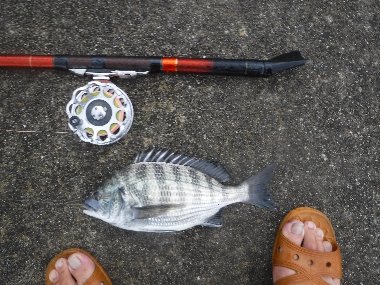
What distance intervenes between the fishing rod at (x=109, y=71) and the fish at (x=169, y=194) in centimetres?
27

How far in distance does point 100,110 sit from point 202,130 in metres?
0.62

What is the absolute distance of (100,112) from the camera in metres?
2.65

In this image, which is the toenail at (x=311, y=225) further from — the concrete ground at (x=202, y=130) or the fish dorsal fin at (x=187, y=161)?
the fish dorsal fin at (x=187, y=161)

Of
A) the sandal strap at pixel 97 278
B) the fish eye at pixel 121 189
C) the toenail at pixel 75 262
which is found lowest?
the sandal strap at pixel 97 278

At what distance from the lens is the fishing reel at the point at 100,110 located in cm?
266

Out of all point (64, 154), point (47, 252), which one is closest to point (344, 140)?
point (64, 154)

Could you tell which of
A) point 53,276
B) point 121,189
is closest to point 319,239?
point 121,189

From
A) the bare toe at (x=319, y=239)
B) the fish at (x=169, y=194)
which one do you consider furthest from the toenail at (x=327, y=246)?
the fish at (x=169, y=194)

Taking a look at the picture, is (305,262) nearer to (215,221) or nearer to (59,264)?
(215,221)

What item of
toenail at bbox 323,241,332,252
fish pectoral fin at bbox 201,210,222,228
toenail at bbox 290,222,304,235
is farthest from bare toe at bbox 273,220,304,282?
fish pectoral fin at bbox 201,210,222,228

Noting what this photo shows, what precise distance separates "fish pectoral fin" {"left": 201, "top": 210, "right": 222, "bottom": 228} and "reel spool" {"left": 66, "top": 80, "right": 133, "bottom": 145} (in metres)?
0.70

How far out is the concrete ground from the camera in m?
2.75

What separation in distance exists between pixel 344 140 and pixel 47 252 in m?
1.91

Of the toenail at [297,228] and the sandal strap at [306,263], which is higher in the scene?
the toenail at [297,228]
